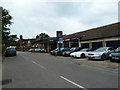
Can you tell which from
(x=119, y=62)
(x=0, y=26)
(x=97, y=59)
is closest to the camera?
(x=119, y=62)

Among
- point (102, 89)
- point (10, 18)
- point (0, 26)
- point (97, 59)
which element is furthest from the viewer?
point (10, 18)

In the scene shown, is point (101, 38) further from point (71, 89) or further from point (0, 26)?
point (71, 89)

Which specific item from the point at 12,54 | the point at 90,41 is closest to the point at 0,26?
the point at 12,54

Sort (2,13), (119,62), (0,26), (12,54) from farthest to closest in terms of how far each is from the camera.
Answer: (12,54), (2,13), (0,26), (119,62)

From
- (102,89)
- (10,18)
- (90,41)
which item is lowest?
(102,89)

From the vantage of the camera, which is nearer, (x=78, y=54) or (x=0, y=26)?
(x=78, y=54)

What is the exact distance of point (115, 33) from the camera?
24203 mm

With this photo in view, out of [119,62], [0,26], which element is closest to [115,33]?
[119,62]

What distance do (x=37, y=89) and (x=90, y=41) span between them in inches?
965

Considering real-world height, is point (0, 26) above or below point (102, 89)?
above

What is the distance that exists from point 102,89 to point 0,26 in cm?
2225

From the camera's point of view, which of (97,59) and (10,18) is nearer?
(97,59)

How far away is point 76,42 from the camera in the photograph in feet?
117

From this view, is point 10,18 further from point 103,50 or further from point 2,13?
point 103,50
